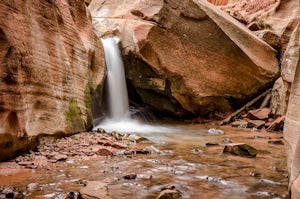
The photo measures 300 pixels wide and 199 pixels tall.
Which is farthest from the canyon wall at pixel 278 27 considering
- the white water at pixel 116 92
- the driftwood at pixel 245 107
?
the white water at pixel 116 92

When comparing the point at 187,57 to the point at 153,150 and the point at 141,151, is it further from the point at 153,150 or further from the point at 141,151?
the point at 141,151

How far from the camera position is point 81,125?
7.55m

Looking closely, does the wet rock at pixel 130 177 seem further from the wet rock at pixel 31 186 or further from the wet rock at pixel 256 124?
the wet rock at pixel 256 124

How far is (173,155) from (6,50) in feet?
10.6

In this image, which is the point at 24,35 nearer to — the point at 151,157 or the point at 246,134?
the point at 151,157

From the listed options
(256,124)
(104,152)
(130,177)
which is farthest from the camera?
(256,124)

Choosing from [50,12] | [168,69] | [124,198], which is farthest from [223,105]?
[124,198]

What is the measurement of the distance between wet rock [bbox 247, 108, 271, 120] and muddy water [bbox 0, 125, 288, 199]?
15.0ft

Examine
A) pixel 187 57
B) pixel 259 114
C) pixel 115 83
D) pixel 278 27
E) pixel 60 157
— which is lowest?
pixel 60 157

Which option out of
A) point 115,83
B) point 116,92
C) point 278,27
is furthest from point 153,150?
point 278,27

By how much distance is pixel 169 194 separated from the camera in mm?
3625

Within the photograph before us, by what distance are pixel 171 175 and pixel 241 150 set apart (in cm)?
202

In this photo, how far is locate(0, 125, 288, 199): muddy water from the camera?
3.92 metres

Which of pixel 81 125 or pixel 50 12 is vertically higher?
pixel 50 12
